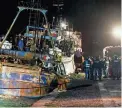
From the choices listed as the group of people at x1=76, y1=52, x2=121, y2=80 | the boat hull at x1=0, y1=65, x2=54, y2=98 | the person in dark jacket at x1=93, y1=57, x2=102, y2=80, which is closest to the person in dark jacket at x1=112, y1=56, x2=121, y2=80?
the group of people at x1=76, y1=52, x2=121, y2=80

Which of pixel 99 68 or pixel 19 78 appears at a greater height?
pixel 99 68

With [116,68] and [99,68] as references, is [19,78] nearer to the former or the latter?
[99,68]

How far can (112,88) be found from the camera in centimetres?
1486

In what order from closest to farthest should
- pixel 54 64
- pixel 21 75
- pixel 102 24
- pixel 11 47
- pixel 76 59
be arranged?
pixel 21 75 < pixel 54 64 < pixel 11 47 < pixel 76 59 < pixel 102 24

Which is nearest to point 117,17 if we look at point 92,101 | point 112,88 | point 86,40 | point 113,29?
point 113,29

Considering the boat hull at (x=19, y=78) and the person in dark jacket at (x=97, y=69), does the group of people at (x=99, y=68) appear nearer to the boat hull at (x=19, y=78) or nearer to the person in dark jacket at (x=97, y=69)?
the person in dark jacket at (x=97, y=69)

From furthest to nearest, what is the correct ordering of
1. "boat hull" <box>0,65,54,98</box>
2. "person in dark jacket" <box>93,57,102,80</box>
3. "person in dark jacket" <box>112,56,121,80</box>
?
"person in dark jacket" <box>112,56,121,80</box>
"person in dark jacket" <box>93,57,102,80</box>
"boat hull" <box>0,65,54,98</box>

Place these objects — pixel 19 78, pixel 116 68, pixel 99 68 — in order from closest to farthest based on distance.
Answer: pixel 19 78 → pixel 99 68 → pixel 116 68

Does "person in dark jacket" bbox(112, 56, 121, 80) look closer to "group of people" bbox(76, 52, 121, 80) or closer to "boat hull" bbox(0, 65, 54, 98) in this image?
"group of people" bbox(76, 52, 121, 80)

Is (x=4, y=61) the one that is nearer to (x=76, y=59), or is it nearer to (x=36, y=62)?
(x=36, y=62)

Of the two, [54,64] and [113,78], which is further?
[113,78]

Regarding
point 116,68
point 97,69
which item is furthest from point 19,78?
point 116,68

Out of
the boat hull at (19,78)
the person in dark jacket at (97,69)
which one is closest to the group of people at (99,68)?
the person in dark jacket at (97,69)

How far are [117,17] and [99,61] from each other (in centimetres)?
3203
